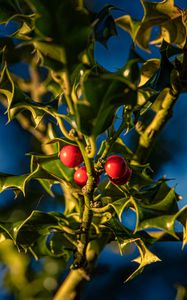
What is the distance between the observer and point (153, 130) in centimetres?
140

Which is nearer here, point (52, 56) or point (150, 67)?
point (52, 56)

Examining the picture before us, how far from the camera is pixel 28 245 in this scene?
3.80 ft

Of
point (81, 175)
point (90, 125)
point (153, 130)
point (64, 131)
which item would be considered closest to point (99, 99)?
point (90, 125)

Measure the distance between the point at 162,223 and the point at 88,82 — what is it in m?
0.30

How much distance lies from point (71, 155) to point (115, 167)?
3.9 inches

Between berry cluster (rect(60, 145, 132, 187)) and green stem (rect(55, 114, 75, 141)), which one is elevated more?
green stem (rect(55, 114, 75, 141))

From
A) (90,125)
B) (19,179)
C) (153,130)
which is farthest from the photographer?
(153,130)

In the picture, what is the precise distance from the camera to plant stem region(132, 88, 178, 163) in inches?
54.1

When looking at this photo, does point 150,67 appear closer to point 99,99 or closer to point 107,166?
point 107,166

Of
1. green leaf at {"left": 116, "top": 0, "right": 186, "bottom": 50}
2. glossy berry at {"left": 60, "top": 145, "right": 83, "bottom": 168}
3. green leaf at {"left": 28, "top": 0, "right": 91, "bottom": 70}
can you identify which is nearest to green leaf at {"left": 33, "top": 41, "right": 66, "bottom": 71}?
green leaf at {"left": 28, "top": 0, "right": 91, "bottom": 70}

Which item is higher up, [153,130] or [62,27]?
[62,27]

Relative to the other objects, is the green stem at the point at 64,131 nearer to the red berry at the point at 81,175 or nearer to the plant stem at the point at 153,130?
the red berry at the point at 81,175

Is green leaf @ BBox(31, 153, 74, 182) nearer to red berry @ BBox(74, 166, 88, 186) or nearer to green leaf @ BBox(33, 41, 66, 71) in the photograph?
red berry @ BBox(74, 166, 88, 186)

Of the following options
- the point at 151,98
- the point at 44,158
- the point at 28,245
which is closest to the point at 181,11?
the point at 151,98
